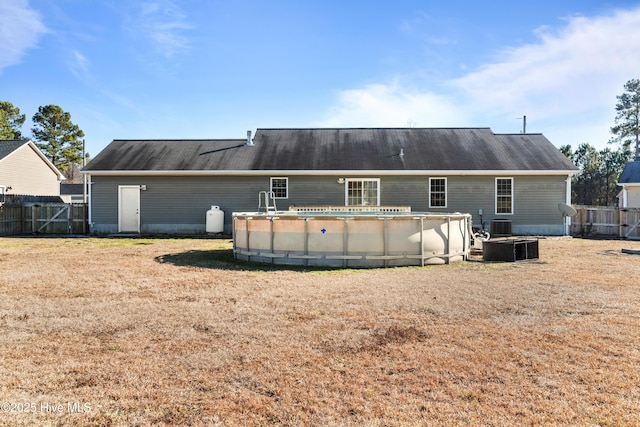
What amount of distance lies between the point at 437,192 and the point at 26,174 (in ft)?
86.1

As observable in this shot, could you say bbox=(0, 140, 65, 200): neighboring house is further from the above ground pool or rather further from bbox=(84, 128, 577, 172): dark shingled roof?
the above ground pool

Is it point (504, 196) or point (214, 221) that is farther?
point (504, 196)

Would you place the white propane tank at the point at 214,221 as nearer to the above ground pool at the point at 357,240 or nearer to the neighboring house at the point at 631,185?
the above ground pool at the point at 357,240

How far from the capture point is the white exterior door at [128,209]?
1753 cm

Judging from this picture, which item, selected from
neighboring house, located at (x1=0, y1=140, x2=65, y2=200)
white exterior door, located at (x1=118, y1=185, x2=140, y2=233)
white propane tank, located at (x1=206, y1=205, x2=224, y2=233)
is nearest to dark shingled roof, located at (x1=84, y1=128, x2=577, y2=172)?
white exterior door, located at (x1=118, y1=185, x2=140, y2=233)

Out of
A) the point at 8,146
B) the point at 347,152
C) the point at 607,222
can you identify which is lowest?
the point at 607,222

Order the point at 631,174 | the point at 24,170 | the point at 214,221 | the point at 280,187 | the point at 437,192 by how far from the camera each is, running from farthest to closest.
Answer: the point at 24,170 < the point at 631,174 < the point at 280,187 < the point at 437,192 < the point at 214,221

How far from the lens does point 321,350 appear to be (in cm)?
394

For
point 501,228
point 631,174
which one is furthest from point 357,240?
point 631,174

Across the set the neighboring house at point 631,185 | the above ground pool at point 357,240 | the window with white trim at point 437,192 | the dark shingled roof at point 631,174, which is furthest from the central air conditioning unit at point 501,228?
the dark shingled roof at point 631,174

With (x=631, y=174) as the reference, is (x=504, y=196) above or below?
below

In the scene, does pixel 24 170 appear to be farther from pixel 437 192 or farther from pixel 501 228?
pixel 501 228

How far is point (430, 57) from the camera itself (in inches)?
631

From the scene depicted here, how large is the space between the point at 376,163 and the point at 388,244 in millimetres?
8789
